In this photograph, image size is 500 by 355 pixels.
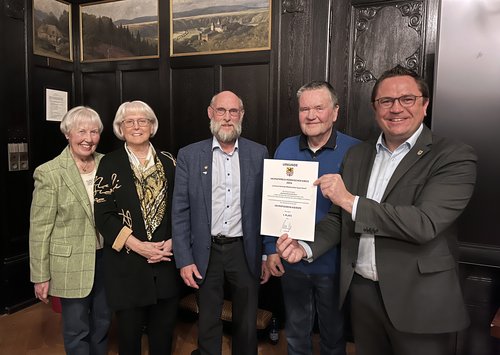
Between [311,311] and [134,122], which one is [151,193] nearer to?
[134,122]

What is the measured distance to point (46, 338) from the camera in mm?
2979

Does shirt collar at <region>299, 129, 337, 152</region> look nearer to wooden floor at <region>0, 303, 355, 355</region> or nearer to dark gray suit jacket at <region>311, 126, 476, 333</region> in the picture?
dark gray suit jacket at <region>311, 126, 476, 333</region>

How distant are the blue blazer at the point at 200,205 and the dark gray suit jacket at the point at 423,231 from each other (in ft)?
2.52

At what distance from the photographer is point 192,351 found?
279cm

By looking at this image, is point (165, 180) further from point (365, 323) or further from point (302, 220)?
point (365, 323)

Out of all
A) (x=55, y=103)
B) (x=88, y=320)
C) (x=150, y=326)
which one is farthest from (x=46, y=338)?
(x=55, y=103)

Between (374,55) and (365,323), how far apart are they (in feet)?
5.84


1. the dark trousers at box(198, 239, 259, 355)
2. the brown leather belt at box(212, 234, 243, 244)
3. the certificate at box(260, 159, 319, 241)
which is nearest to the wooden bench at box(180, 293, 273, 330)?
the dark trousers at box(198, 239, 259, 355)

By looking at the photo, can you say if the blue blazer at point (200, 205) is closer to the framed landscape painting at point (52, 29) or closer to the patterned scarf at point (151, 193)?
the patterned scarf at point (151, 193)

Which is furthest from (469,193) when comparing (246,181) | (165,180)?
(165,180)

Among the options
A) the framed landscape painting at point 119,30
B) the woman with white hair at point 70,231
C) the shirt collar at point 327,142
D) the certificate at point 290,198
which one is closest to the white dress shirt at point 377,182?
the certificate at point 290,198

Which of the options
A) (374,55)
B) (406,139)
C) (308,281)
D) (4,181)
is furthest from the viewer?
(4,181)

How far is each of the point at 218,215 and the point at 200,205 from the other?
0.12 meters

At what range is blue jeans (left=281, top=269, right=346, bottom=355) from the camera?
2.04 m
